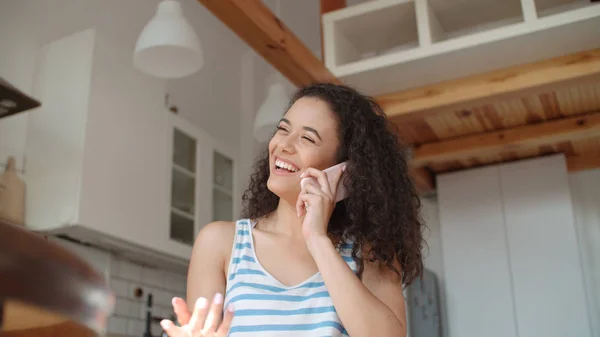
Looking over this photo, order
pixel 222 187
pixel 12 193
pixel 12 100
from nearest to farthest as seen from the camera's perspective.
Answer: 1. pixel 12 100
2. pixel 12 193
3. pixel 222 187

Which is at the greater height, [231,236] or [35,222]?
[35,222]

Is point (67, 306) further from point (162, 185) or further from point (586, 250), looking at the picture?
point (586, 250)

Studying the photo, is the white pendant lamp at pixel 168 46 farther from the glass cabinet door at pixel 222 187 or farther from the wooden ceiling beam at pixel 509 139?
the wooden ceiling beam at pixel 509 139

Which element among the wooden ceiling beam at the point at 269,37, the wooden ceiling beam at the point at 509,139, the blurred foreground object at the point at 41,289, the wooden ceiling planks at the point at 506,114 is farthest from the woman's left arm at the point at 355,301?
the wooden ceiling beam at the point at 509,139

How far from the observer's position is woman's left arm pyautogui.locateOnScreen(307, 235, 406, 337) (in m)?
1.11

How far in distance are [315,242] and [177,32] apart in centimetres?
165

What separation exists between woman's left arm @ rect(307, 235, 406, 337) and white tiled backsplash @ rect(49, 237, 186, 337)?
7.19ft

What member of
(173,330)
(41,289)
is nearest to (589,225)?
(173,330)

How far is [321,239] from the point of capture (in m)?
1.20

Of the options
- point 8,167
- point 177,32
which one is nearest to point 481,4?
point 177,32

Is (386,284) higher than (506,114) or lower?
lower

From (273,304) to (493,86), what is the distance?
2063 mm

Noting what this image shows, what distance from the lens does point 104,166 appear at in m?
2.99

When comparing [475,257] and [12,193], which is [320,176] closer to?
Result: [12,193]
